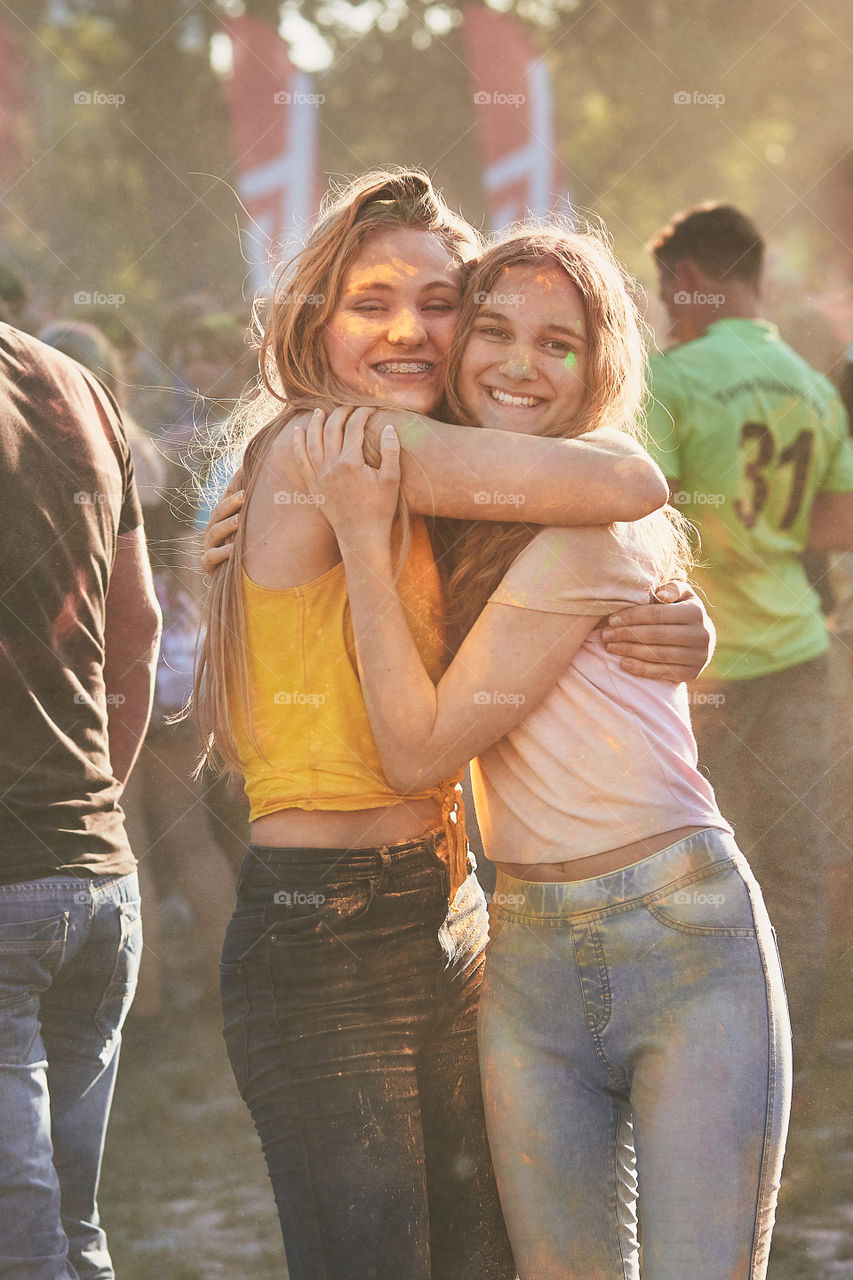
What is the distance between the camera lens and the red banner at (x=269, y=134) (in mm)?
5091

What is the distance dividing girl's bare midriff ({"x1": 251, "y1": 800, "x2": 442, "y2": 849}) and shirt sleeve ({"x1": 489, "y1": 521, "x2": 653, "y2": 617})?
1.00 feet

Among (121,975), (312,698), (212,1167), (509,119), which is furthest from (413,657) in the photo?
(509,119)

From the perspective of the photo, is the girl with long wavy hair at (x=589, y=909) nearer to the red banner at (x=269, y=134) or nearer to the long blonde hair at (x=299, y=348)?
the long blonde hair at (x=299, y=348)

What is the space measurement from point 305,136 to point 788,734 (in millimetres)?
3713

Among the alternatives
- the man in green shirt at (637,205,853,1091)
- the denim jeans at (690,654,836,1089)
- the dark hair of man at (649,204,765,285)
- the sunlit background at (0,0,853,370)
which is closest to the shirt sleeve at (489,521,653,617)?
the man in green shirt at (637,205,853,1091)

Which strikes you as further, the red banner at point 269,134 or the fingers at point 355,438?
the red banner at point 269,134

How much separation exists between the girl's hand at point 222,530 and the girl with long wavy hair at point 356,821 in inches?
1.5

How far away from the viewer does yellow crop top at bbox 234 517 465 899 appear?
1.53m

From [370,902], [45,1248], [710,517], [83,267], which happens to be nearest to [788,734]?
[710,517]

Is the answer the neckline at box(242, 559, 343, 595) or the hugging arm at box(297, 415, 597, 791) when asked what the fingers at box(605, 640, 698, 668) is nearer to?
the hugging arm at box(297, 415, 597, 791)

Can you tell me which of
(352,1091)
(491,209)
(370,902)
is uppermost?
(491,209)

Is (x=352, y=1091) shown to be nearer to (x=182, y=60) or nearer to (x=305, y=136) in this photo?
(x=305, y=136)

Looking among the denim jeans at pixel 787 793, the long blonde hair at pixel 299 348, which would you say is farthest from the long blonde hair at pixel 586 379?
the denim jeans at pixel 787 793

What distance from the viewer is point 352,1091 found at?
4.81 ft
